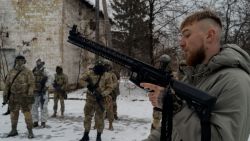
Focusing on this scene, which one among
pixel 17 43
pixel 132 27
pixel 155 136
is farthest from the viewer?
pixel 132 27

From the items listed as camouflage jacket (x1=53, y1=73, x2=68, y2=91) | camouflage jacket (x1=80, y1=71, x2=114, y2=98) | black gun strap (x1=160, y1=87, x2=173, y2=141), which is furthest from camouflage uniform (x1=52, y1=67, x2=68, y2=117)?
black gun strap (x1=160, y1=87, x2=173, y2=141)

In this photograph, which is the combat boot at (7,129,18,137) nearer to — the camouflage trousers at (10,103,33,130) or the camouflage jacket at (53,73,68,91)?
the camouflage trousers at (10,103,33,130)

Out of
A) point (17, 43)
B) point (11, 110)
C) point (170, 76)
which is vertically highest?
point (17, 43)

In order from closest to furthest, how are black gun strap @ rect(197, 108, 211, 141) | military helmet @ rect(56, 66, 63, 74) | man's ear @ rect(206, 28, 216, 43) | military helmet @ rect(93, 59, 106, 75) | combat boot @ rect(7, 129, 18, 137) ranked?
black gun strap @ rect(197, 108, 211, 141), man's ear @ rect(206, 28, 216, 43), military helmet @ rect(93, 59, 106, 75), combat boot @ rect(7, 129, 18, 137), military helmet @ rect(56, 66, 63, 74)

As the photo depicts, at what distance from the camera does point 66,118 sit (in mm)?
13195

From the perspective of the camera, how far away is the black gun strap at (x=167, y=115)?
7.45 feet

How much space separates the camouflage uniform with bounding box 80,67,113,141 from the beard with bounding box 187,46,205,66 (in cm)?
724

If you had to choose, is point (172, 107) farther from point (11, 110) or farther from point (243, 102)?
point (11, 110)

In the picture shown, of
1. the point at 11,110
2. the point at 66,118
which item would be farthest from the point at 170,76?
the point at 66,118

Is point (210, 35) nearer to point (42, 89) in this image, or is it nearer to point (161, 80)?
point (161, 80)

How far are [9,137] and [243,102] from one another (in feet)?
28.3

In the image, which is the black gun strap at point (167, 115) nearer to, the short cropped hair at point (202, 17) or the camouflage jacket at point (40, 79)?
the short cropped hair at point (202, 17)

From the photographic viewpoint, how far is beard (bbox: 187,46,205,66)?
2.23m

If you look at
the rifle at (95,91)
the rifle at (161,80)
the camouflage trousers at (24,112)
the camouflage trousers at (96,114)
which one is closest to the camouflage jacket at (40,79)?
the camouflage trousers at (24,112)
